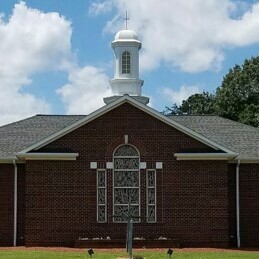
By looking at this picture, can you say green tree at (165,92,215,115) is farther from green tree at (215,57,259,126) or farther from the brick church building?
the brick church building

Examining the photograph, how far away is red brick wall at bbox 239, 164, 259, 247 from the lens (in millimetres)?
34844

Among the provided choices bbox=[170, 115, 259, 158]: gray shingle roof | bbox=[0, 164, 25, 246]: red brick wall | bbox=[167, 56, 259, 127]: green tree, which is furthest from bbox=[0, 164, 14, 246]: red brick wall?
bbox=[167, 56, 259, 127]: green tree

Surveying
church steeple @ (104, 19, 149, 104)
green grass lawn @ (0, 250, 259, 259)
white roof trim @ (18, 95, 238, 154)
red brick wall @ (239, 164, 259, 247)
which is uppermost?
church steeple @ (104, 19, 149, 104)

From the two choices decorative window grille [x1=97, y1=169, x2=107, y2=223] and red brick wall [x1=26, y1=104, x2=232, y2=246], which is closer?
red brick wall [x1=26, y1=104, x2=232, y2=246]

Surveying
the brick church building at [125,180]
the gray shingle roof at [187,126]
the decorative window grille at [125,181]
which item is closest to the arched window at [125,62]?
the gray shingle roof at [187,126]

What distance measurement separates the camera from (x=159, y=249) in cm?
3156

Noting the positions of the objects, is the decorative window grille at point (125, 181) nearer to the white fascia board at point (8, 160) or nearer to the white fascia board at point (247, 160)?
the white fascia board at point (8, 160)

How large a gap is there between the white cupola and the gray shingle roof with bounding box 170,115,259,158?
298cm

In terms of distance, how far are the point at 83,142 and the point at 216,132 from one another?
7497mm

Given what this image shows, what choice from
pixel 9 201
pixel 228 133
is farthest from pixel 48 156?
pixel 228 133

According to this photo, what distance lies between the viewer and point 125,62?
134ft

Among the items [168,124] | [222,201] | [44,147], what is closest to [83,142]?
[44,147]

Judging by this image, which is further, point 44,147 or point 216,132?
point 216,132

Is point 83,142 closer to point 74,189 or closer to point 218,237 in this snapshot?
point 74,189
